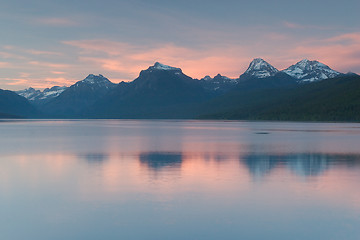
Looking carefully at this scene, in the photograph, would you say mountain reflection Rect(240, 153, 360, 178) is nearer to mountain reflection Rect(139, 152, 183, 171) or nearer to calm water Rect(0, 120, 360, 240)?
calm water Rect(0, 120, 360, 240)

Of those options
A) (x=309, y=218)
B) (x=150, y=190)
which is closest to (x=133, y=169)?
(x=150, y=190)

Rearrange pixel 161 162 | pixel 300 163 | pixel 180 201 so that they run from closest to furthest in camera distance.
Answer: pixel 180 201, pixel 300 163, pixel 161 162

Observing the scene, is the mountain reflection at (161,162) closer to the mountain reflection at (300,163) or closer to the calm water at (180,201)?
the calm water at (180,201)

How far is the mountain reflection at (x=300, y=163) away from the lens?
116 ft

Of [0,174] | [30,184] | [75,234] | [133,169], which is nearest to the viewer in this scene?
[75,234]

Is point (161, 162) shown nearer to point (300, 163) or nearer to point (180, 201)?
point (300, 163)

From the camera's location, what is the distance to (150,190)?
26438 mm

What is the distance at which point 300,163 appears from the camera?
4156 cm

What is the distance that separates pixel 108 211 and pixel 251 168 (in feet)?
66.2

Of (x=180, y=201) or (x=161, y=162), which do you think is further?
(x=161, y=162)

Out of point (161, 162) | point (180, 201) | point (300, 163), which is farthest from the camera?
point (161, 162)

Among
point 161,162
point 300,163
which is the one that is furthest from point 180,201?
point 300,163

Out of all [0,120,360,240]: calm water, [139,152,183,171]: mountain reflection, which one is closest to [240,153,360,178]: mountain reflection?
[0,120,360,240]: calm water

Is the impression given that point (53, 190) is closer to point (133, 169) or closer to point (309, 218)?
point (133, 169)
